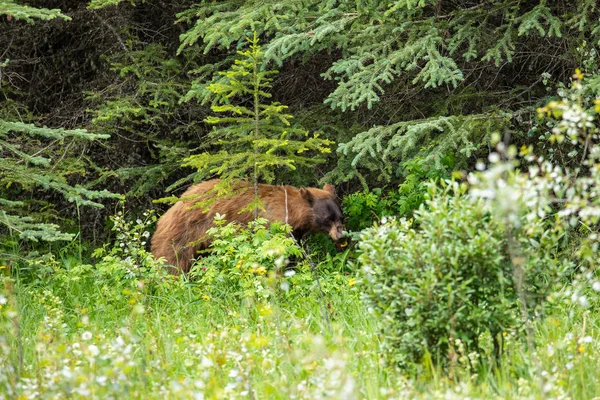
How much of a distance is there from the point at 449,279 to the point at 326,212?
462 centimetres

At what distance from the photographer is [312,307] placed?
6953 millimetres

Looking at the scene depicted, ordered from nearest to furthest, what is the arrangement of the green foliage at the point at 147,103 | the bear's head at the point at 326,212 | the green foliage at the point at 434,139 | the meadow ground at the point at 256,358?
1. the meadow ground at the point at 256,358
2. the green foliage at the point at 434,139
3. the bear's head at the point at 326,212
4. the green foliage at the point at 147,103

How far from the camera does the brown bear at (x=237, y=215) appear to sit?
889 centimetres

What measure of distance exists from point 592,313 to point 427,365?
8.88 feet

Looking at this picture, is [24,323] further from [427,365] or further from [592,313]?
[592,313]

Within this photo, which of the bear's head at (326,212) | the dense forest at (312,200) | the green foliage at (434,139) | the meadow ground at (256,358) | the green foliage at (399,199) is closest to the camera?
the meadow ground at (256,358)

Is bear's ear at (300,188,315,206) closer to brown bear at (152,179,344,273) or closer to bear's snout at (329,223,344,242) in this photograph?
brown bear at (152,179,344,273)

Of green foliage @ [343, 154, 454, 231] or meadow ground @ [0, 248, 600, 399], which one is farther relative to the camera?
green foliage @ [343, 154, 454, 231]

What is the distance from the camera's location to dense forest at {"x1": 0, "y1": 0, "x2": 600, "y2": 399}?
432 centimetres

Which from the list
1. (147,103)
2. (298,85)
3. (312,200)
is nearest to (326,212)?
(312,200)

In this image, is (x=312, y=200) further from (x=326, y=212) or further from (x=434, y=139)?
(x=434, y=139)

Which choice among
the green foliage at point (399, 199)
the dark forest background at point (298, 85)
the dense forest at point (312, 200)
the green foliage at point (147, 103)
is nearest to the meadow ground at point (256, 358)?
the dense forest at point (312, 200)

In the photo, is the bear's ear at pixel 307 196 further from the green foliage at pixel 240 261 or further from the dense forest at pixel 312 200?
the green foliage at pixel 240 261

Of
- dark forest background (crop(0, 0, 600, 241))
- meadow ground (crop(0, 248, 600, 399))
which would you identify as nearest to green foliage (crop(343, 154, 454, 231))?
dark forest background (crop(0, 0, 600, 241))
